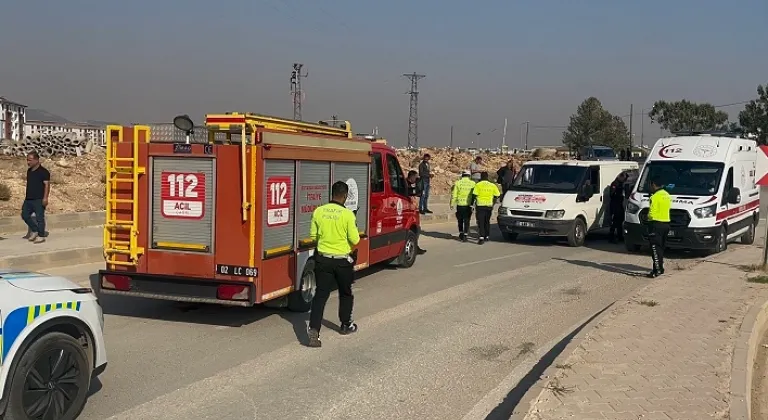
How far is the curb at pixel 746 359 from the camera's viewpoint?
5570mm

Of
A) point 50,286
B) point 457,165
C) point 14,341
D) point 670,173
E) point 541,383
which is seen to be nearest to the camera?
point 14,341

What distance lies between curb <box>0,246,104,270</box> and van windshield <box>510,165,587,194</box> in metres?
10.2

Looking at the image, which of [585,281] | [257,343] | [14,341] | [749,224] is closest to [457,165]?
[749,224]

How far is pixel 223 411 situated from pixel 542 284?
753 cm

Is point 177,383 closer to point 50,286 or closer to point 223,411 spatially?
point 223,411

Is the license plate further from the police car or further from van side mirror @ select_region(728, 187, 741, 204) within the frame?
van side mirror @ select_region(728, 187, 741, 204)

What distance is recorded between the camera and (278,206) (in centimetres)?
855

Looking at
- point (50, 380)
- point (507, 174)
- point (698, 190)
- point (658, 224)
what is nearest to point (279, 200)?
point (50, 380)

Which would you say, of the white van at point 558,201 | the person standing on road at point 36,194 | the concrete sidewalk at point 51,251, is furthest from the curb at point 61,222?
the white van at point 558,201

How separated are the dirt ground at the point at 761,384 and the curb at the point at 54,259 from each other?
1052 cm

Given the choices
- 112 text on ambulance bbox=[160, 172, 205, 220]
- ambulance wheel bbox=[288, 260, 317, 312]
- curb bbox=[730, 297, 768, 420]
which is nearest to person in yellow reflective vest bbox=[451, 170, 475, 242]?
curb bbox=[730, 297, 768, 420]

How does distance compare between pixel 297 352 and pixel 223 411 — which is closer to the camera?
pixel 223 411

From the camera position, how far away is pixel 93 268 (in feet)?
41.4

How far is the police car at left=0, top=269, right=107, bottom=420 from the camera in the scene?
15.1ft
